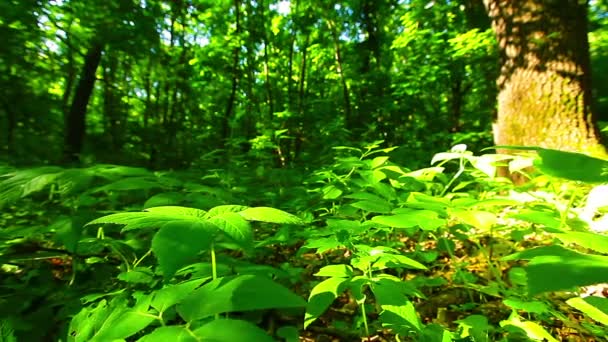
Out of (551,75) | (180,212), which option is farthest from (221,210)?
(551,75)

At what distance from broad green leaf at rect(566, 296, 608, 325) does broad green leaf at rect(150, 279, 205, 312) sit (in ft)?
3.15

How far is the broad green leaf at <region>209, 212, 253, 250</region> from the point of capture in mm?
647

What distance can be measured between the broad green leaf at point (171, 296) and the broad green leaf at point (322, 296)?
34 centimetres

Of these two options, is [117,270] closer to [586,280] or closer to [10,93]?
[586,280]

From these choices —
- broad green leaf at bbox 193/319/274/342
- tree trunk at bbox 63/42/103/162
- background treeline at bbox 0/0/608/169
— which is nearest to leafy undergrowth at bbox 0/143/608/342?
broad green leaf at bbox 193/319/274/342

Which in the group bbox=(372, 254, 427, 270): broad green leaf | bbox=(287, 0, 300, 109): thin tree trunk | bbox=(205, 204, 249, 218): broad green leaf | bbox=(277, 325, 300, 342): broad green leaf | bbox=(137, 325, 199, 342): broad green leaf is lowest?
bbox=(277, 325, 300, 342): broad green leaf

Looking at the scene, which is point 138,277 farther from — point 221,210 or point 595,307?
point 595,307

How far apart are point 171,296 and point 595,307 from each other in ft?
3.36

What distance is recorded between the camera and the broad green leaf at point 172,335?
54 centimetres

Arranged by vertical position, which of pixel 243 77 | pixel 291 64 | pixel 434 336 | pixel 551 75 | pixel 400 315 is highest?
pixel 291 64

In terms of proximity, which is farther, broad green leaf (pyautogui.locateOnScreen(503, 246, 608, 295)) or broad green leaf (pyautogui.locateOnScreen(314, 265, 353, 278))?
broad green leaf (pyautogui.locateOnScreen(314, 265, 353, 278))

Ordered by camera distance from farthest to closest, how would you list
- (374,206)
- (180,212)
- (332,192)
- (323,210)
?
(323,210) → (332,192) → (374,206) → (180,212)

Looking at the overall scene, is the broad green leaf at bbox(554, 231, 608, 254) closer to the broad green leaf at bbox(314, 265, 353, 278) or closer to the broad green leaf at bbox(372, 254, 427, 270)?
the broad green leaf at bbox(372, 254, 427, 270)

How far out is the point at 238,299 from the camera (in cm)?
58
